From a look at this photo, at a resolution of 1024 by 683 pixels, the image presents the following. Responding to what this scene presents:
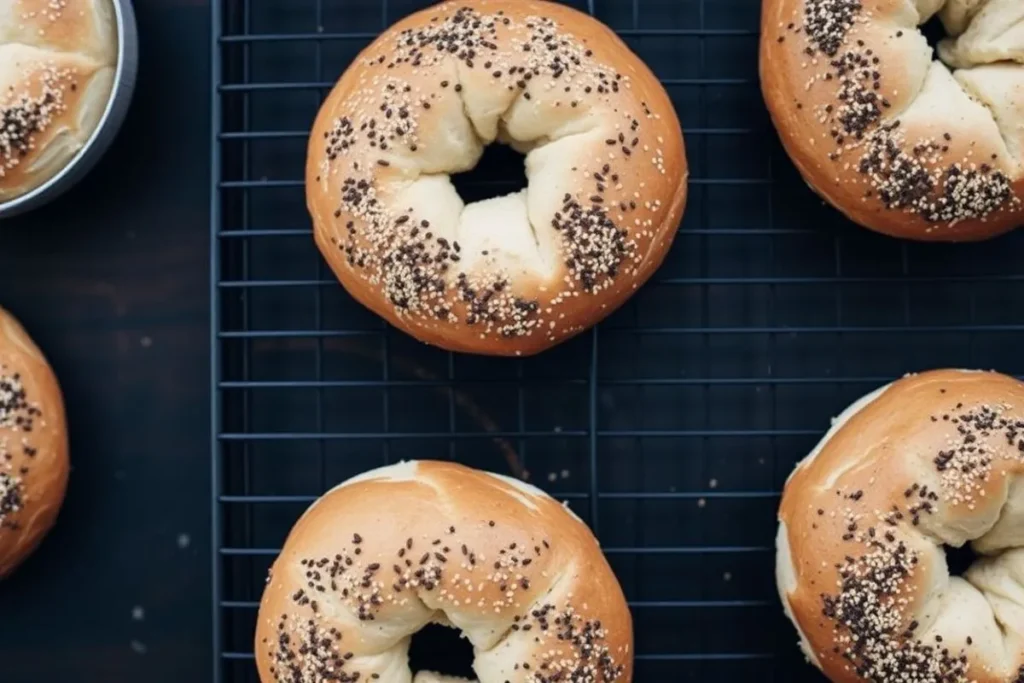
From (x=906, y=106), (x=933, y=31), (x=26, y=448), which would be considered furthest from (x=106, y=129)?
(x=933, y=31)

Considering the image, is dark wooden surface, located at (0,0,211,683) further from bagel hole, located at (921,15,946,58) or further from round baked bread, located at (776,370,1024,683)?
bagel hole, located at (921,15,946,58)

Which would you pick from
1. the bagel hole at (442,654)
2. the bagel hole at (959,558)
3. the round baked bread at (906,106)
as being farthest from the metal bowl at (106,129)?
the bagel hole at (959,558)

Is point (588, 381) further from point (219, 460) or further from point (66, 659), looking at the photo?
point (66, 659)

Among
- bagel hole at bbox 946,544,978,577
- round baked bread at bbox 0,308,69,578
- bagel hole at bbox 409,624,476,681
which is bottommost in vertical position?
bagel hole at bbox 409,624,476,681

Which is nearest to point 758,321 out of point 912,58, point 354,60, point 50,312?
point 912,58

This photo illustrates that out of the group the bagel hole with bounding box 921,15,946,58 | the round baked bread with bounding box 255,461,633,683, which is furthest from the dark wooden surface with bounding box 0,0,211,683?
the bagel hole with bounding box 921,15,946,58

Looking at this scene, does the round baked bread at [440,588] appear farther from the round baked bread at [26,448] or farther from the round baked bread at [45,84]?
the round baked bread at [45,84]

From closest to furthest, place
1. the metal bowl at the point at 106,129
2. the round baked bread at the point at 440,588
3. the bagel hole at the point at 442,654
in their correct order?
1. the round baked bread at the point at 440,588
2. the metal bowl at the point at 106,129
3. the bagel hole at the point at 442,654

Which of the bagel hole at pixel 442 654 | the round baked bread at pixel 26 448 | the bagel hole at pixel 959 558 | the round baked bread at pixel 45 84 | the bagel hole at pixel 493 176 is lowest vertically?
the bagel hole at pixel 442 654
